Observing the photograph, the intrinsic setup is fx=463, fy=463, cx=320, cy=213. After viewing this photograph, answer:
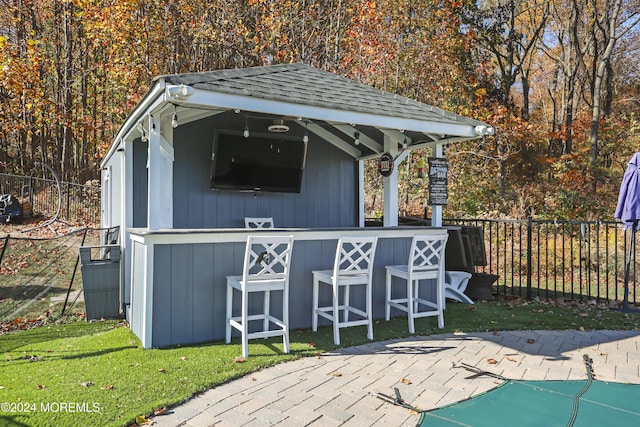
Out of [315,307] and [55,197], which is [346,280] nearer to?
[315,307]

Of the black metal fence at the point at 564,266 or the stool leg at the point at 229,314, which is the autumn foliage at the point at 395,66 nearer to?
the black metal fence at the point at 564,266

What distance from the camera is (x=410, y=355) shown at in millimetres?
4125

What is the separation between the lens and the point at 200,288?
14.4ft

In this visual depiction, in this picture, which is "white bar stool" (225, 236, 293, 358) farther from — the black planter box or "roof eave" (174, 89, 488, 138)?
the black planter box

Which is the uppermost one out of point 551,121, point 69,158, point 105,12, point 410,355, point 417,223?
point 105,12

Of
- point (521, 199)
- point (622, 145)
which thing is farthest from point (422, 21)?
point (622, 145)

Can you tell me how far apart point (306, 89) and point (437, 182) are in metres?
2.20

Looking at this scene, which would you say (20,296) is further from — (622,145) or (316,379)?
(622,145)

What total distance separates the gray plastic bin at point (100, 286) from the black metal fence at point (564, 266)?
512 centimetres

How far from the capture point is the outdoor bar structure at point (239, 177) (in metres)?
4.27

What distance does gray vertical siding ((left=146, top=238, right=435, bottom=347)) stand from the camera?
4.21 meters

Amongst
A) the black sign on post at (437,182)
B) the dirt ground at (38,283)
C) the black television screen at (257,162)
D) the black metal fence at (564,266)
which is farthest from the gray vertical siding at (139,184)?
the black metal fence at (564,266)

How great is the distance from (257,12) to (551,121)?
13090 mm

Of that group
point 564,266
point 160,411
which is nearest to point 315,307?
point 160,411
